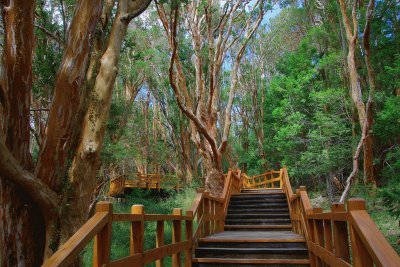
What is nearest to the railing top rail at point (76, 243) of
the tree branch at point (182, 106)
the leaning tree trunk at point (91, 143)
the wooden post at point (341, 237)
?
the leaning tree trunk at point (91, 143)

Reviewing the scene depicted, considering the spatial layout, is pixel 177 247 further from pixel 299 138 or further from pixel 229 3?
pixel 299 138

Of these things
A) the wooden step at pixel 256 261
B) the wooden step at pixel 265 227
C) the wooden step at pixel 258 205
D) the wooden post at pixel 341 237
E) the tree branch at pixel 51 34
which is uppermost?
the tree branch at pixel 51 34

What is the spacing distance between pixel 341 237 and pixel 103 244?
214 cm

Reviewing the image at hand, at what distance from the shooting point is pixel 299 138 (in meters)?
19.2

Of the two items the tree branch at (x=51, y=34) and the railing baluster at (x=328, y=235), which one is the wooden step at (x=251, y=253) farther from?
the tree branch at (x=51, y=34)

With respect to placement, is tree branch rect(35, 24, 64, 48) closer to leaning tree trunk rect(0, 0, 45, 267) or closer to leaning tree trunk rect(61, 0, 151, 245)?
leaning tree trunk rect(61, 0, 151, 245)

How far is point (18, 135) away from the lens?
4359 millimetres

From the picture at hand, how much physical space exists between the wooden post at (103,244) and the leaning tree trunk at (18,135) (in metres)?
1.56

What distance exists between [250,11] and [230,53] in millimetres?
13384

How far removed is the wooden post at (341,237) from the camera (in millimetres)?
3340

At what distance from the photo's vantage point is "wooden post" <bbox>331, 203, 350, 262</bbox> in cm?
334

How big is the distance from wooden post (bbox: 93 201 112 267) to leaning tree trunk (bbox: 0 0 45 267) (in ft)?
5.13

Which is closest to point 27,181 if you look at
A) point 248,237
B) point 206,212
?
point 206,212

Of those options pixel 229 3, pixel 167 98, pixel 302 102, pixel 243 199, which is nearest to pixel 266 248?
pixel 243 199
